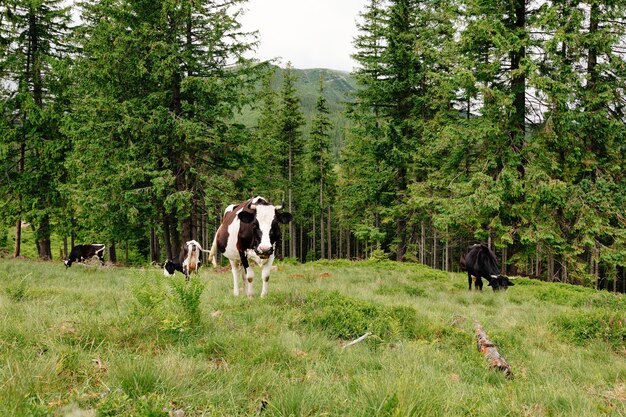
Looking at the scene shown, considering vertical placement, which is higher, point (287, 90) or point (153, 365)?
point (287, 90)

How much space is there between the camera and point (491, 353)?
5246mm

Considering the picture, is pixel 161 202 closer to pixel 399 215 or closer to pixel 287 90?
pixel 399 215

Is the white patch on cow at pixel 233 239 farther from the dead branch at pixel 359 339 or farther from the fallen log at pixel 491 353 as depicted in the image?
the fallen log at pixel 491 353

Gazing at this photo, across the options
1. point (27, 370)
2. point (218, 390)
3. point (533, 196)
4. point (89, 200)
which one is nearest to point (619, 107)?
point (533, 196)

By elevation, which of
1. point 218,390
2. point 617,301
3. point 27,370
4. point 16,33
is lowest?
point 617,301

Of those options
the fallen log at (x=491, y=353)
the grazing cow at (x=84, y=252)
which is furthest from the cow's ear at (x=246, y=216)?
the grazing cow at (x=84, y=252)

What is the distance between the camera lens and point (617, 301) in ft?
36.1

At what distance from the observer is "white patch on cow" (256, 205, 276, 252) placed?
305 inches

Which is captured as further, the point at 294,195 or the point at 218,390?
the point at 294,195

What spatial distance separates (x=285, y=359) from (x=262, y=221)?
4087 millimetres

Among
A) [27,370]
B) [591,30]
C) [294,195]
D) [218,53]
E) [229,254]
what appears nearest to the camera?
[27,370]

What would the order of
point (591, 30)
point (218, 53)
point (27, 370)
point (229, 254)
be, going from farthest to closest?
point (218, 53) < point (591, 30) < point (229, 254) < point (27, 370)

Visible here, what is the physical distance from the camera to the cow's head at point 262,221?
7838mm

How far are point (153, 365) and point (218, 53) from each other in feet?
60.8
